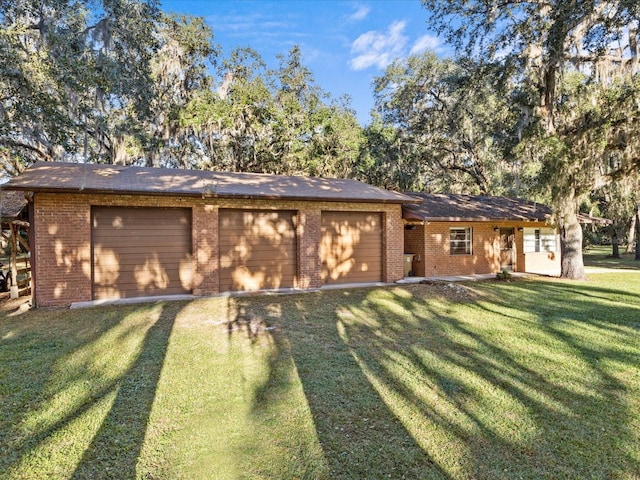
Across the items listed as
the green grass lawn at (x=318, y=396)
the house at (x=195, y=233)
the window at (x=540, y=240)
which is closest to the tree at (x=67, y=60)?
the house at (x=195, y=233)

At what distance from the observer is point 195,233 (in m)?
9.41

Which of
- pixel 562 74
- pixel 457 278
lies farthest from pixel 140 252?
pixel 562 74

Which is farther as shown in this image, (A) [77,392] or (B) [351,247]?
(B) [351,247]

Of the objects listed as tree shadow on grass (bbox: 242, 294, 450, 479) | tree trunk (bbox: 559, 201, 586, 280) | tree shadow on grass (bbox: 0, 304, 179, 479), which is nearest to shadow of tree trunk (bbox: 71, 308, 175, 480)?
tree shadow on grass (bbox: 0, 304, 179, 479)

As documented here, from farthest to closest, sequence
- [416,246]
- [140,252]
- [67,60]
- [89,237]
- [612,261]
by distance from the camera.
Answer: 1. [612,261]
2. [416,246]
3. [140,252]
4. [89,237]
5. [67,60]

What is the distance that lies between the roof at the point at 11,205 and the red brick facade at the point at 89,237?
2.12 metres

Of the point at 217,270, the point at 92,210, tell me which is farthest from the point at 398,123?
the point at 92,210

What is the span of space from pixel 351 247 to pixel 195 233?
15.2 ft

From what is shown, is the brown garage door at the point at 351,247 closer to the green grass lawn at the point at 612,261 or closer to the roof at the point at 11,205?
the roof at the point at 11,205

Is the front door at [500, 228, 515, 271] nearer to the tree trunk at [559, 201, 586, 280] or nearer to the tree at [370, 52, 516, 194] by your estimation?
the tree trunk at [559, 201, 586, 280]

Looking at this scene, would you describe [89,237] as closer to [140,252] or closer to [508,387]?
[140,252]

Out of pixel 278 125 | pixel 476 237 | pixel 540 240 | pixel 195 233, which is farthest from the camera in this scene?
pixel 278 125

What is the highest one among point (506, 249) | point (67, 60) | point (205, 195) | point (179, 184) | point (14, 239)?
point (67, 60)

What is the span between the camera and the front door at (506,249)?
1502 centimetres
